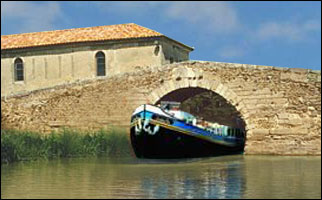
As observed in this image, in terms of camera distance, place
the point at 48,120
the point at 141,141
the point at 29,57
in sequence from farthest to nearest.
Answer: the point at 29,57, the point at 48,120, the point at 141,141

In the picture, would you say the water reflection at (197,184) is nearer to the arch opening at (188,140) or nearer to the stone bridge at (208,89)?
the arch opening at (188,140)

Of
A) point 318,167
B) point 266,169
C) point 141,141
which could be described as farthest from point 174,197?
point 141,141

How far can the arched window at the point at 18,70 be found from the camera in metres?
25.3

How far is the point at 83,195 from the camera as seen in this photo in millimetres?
8562

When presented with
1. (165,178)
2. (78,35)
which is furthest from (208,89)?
(78,35)

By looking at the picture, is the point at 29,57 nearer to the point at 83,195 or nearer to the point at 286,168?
the point at 286,168

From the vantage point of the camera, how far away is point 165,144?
15.3 m

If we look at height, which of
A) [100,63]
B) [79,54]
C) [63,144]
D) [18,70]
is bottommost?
[63,144]

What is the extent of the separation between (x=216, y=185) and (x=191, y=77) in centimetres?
780

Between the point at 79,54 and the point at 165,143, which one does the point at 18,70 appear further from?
the point at 165,143

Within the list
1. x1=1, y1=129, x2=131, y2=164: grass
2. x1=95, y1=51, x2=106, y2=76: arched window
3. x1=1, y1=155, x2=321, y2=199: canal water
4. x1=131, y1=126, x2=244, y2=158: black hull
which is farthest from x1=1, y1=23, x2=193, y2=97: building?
x1=1, y1=155, x2=321, y2=199: canal water

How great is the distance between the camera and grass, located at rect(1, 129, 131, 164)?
15.6 m

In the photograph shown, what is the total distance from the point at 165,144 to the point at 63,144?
3568 mm

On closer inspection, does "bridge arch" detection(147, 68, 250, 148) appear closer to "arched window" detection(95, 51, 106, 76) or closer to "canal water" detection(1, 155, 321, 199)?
"canal water" detection(1, 155, 321, 199)
